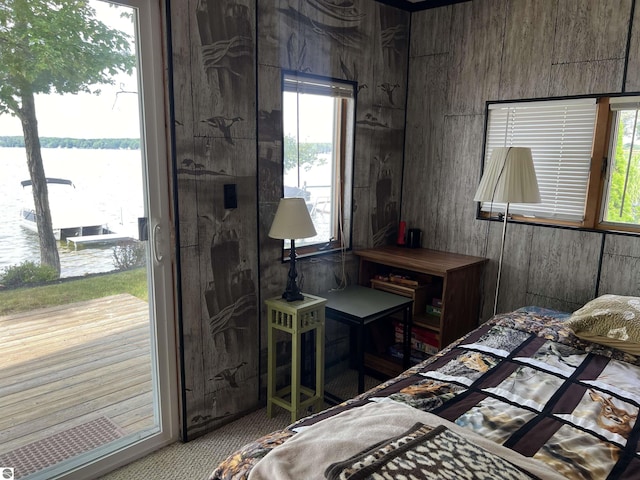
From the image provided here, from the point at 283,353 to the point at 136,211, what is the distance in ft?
4.17

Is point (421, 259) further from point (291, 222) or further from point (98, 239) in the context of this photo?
point (98, 239)

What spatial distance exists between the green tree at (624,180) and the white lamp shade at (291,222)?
70.0 inches

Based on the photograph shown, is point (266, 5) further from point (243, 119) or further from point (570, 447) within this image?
point (570, 447)

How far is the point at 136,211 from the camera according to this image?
2.20 m

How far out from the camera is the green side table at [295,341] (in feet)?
8.25

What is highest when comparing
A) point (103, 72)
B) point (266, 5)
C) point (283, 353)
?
point (266, 5)

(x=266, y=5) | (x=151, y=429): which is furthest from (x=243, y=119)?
(x=151, y=429)

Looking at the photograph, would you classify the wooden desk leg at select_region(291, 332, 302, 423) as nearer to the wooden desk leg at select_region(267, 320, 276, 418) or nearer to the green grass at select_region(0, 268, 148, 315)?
the wooden desk leg at select_region(267, 320, 276, 418)

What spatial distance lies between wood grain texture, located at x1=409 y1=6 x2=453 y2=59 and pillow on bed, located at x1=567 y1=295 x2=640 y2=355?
2002mm

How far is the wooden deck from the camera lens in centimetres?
193

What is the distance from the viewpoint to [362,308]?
2.74 meters

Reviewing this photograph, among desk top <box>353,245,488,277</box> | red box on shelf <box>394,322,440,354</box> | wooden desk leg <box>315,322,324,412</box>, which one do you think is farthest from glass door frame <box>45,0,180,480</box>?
red box on shelf <box>394,322,440,354</box>

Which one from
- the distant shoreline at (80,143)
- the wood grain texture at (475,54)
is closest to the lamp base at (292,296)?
the distant shoreline at (80,143)

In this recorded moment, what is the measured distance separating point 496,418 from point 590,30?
230cm
